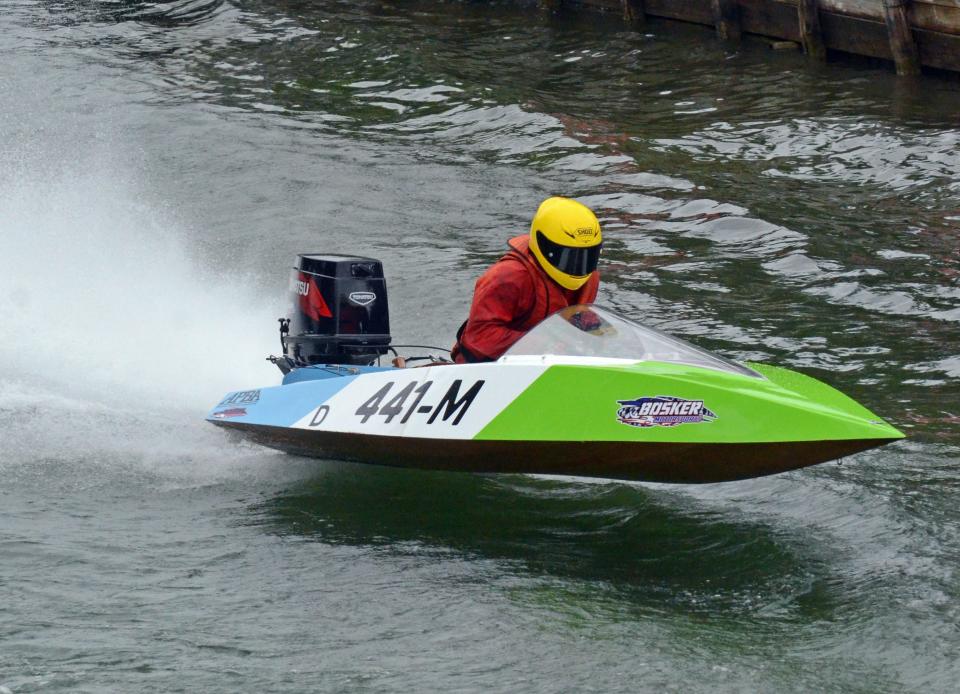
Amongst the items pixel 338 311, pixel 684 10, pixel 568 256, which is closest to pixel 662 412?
pixel 568 256

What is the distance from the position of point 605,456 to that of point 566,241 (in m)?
1.20

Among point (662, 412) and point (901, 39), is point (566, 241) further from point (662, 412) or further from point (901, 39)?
point (901, 39)

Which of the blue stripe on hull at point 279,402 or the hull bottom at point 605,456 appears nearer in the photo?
the hull bottom at point 605,456

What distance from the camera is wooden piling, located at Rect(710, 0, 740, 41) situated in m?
18.1

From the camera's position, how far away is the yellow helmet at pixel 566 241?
22.0 ft

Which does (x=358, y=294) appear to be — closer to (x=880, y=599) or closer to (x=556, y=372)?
(x=556, y=372)

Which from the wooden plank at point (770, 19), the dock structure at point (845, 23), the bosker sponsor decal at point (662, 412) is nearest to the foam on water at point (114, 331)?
the bosker sponsor decal at point (662, 412)

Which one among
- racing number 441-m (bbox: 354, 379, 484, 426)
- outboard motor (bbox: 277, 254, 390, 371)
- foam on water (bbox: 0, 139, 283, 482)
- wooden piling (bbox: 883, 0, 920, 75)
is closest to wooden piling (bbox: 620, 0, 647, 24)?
wooden piling (bbox: 883, 0, 920, 75)

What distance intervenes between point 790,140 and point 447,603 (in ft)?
33.2

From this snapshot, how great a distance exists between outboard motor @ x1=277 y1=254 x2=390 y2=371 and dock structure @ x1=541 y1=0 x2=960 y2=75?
10023 millimetres

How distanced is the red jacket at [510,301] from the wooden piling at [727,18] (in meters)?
12.3

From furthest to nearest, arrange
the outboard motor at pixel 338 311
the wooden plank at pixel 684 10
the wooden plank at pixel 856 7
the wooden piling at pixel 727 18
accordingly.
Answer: the wooden plank at pixel 684 10 < the wooden piling at pixel 727 18 < the wooden plank at pixel 856 7 < the outboard motor at pixel 338 311

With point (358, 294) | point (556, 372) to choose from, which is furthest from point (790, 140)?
point (556, 372)

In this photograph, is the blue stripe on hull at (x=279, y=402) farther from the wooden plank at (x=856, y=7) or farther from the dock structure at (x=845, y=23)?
the wooden plank at (x=856, y=7)
